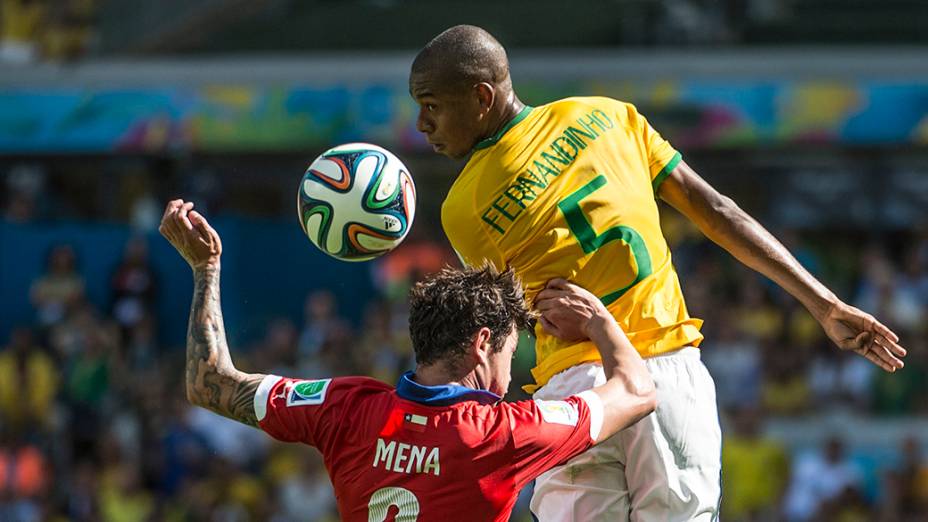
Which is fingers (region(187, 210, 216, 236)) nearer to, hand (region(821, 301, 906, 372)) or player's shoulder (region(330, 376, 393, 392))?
player's shoulder (region(330, 376, 393, 392))

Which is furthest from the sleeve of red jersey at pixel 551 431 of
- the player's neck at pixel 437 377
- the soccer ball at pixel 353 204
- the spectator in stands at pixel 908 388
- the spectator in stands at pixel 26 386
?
the spectator in stands at pixel 26 386

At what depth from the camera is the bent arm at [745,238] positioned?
5371 mm

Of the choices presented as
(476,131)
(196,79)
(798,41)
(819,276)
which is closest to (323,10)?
(196,79)

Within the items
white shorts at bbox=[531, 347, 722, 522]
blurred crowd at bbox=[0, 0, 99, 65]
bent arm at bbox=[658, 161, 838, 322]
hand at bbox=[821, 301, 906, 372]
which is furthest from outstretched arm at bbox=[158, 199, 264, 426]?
blurred crowd at bbox=[0, 0, 99, 65]

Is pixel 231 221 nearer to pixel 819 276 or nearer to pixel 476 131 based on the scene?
pixel 819 276

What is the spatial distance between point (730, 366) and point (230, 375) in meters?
9.25

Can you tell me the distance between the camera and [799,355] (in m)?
13.7

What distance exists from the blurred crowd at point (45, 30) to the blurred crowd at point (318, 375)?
3.48m

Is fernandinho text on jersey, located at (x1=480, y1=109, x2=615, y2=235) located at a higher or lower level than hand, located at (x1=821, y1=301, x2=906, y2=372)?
higher

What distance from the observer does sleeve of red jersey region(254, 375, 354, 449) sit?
4645 mm

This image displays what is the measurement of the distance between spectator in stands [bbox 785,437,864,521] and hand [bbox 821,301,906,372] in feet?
23.7

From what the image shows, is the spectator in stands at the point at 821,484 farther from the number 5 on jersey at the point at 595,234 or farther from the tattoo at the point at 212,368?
the tattoo at the point at 212,368

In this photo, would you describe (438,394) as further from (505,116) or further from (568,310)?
(505,116)

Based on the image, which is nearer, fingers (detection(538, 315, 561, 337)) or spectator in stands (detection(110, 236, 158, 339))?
fingers (detection(538, 315, 561, 337))
